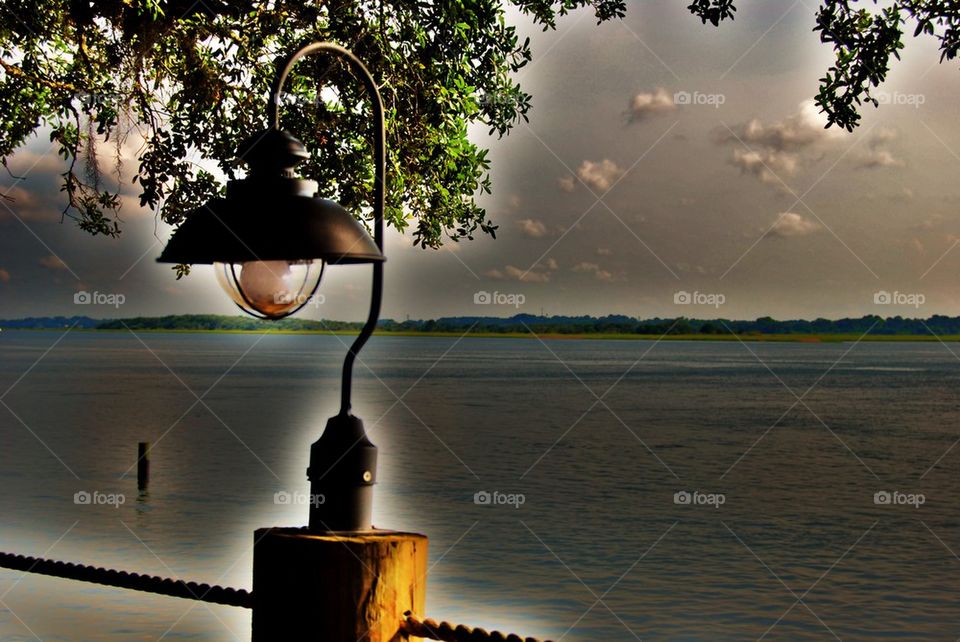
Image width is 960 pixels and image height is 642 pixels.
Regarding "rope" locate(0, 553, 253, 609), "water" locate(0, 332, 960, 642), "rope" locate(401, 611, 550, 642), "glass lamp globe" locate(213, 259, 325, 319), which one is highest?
"water" locate(0, 332, 960, 642)

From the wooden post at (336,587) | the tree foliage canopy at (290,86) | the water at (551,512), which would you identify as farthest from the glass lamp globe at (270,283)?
the water at (551,512)

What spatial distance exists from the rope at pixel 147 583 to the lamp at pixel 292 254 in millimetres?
894

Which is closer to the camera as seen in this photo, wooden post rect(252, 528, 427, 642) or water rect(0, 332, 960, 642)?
wooden post rect(252, 528, 427, 642)

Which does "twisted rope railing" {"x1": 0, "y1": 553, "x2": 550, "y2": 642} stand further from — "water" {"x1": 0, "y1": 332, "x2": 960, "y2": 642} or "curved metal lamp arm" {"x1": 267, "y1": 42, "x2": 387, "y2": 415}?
"water" {"x1": 0, "y1": 332, "x2": 960, "y2": 642}

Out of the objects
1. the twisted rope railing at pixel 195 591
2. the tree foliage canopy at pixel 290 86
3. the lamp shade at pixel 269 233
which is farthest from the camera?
the tree foliage canopy at pixel 290 86

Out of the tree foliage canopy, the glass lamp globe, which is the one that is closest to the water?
the tree foliage canopy

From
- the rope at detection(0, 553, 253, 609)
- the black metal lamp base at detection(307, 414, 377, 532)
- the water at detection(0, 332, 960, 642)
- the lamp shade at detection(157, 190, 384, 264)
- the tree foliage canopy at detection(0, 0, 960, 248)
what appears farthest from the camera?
the water at detection(0, 332, 960, 642)

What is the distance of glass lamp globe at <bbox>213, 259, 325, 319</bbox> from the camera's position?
4059 mm

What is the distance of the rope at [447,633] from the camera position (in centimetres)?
349

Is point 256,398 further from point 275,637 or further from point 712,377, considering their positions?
point 275,637

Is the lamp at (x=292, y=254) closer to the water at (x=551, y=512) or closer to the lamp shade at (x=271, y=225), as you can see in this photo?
the lamp shade at (x=271, y=225)

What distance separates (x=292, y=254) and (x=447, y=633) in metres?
1.33

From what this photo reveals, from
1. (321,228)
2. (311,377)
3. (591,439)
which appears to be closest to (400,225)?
(321,228)

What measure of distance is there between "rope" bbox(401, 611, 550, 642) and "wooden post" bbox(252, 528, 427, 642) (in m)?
0.03
